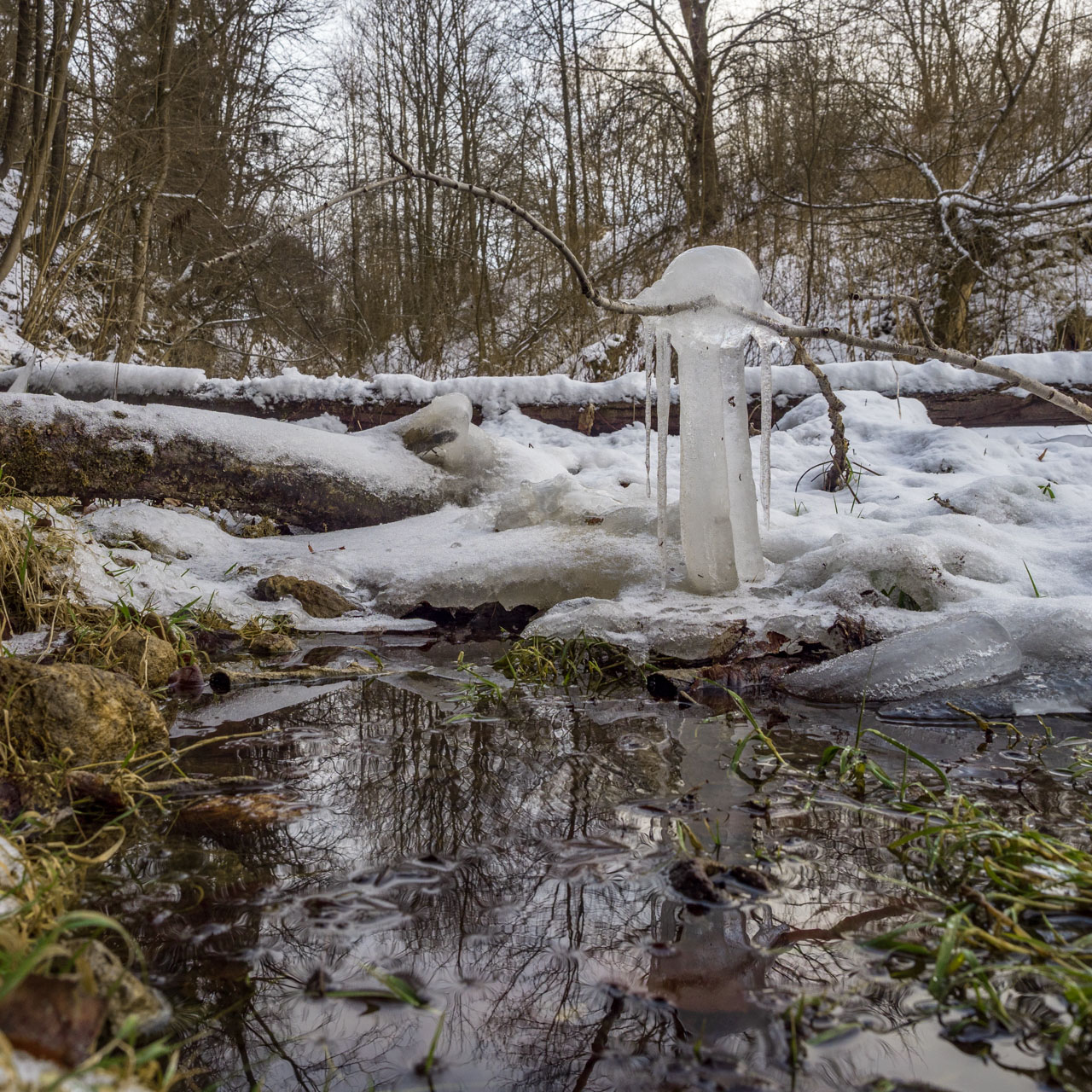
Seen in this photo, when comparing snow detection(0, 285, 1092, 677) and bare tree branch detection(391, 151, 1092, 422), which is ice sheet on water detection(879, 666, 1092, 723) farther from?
bare tree branch detection(391, 151, 1092, 422)

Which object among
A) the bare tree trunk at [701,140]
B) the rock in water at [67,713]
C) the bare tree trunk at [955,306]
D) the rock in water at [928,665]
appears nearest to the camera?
the rock in water at [67,713]

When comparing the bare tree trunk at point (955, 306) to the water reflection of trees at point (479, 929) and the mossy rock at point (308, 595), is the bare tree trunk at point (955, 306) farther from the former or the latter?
the water reflection of trees at point (479, 929)

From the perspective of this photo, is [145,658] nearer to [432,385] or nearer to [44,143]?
[432,385]

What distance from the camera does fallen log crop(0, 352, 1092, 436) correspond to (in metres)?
5.26

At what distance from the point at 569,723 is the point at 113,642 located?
143 cm

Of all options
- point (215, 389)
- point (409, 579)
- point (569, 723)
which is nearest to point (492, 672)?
point (569, 723)

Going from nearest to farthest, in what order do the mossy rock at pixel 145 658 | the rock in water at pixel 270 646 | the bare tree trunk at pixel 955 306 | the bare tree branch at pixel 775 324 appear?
the bare tree branch at pixel 775 324, the mossy rock at pixel 145 658, the rock in water at pixel 270 646, the bare tree trunk at pixel 955 306

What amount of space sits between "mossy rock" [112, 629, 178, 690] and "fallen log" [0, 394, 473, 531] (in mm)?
1862

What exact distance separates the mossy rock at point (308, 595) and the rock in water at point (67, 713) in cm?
158

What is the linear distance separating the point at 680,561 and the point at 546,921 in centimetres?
222

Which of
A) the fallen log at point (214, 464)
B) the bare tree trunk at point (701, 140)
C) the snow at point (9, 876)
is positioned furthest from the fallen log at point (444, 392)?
the snow at point (9, 876)

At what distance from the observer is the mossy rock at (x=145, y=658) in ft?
7.48

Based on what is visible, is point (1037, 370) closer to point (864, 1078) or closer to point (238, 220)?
point (864, 1078)

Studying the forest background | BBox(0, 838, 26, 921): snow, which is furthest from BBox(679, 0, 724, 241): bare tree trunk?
BBox(0, 838, 26, 921): snow
